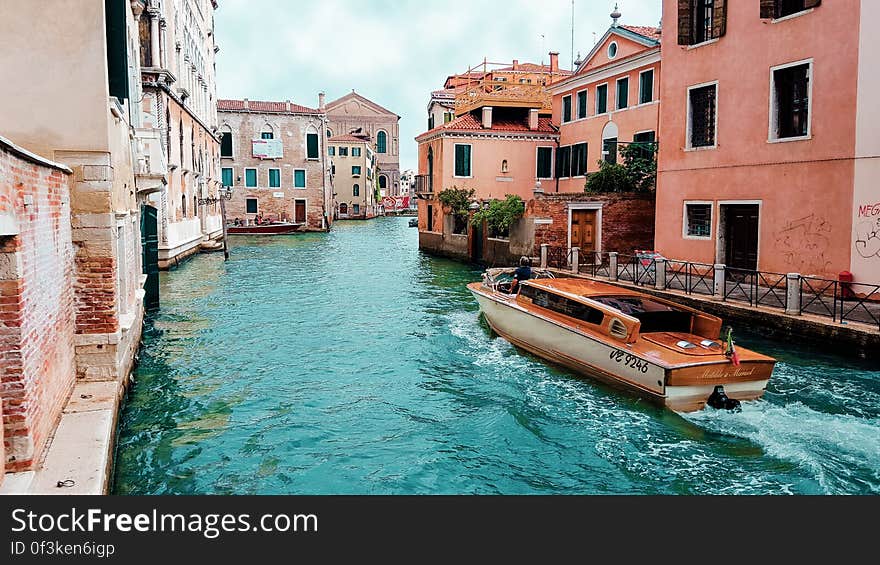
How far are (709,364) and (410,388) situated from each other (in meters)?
4.14

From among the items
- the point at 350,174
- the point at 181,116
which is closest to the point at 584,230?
the point at 181,116

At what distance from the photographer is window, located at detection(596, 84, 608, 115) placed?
92.7ft

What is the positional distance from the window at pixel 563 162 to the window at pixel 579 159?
360 millimetres

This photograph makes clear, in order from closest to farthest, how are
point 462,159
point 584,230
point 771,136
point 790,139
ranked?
point 790,139, point 771,136, point 584,230, point 462,159

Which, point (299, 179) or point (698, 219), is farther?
point (299, 179)

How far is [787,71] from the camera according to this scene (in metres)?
16.0

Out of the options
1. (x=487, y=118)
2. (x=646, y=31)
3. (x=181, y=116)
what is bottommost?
(x=487, y=118)

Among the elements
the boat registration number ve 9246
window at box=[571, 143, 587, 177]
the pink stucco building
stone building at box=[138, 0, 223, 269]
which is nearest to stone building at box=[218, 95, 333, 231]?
stone building at box=[138, 0, 223, 269]

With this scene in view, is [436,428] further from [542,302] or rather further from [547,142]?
[547,142]

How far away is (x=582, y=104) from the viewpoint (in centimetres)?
3003

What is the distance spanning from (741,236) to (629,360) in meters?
8.80

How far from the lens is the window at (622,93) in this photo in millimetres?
26953

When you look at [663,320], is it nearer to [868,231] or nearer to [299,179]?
[868,231]
